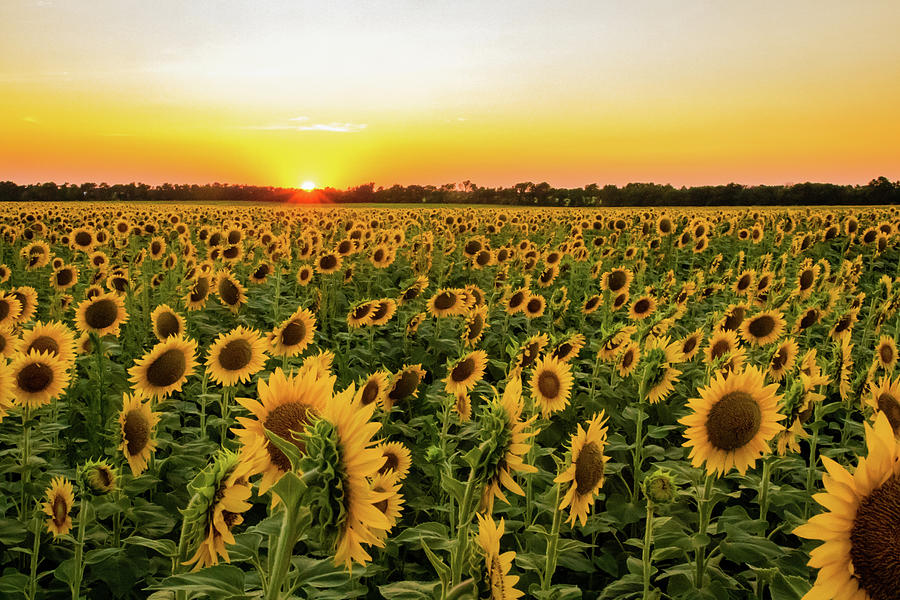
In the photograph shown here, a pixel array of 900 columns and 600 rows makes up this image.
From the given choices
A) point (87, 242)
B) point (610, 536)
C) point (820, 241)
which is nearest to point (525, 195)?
point (820, 241)

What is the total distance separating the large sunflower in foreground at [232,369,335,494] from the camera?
5.96 ft

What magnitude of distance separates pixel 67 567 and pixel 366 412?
2.26 meters

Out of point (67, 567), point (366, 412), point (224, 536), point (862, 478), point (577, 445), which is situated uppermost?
point (366, 412)

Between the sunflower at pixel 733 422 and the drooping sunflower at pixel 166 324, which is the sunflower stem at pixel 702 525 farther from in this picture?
the drooping sunflower at pixel 166 324

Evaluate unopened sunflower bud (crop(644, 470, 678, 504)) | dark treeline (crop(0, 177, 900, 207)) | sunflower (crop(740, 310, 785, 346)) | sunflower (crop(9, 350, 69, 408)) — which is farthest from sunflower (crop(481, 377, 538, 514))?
dark treeline (crop(0, 177, 900, 207))

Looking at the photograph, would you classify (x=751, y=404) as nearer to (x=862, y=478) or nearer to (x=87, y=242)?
(x=862, y=478)

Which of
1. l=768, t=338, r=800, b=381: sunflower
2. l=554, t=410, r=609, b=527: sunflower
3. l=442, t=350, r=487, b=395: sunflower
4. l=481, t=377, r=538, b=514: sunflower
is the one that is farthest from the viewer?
l=768, t=338, r=800, b=381: sunflower

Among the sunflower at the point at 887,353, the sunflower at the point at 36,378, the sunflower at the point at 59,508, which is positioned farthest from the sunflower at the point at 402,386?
the sunflower at the point at 887,353

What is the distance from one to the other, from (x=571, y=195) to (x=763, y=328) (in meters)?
61.2

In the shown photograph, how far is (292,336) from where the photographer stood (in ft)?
16.0

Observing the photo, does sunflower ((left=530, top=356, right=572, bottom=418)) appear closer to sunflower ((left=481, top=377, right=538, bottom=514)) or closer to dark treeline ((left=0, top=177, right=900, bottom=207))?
sunflower ((left=481, top=377, right=538, bottom=514))

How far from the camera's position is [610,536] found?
413 cm

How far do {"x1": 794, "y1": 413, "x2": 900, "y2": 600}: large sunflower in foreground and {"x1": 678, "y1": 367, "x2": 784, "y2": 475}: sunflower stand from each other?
1347 mm

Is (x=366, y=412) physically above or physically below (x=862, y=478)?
above
